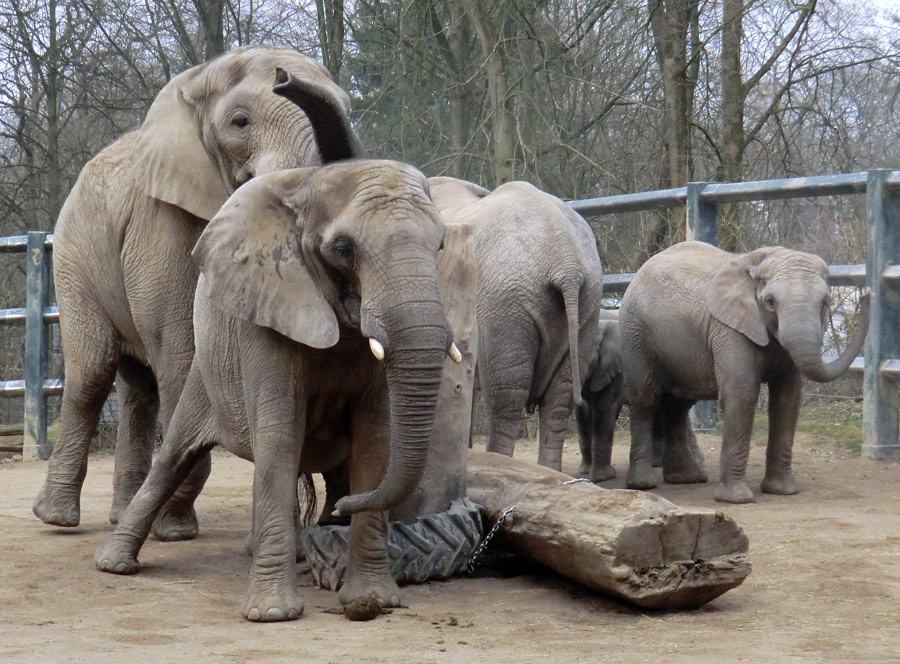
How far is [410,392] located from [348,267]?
46 cm

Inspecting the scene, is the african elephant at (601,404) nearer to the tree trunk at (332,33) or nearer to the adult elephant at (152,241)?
the adult elephant at (152,241)

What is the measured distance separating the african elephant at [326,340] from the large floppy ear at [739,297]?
9.56ft

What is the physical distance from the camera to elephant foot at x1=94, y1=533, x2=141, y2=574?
491 centimetres

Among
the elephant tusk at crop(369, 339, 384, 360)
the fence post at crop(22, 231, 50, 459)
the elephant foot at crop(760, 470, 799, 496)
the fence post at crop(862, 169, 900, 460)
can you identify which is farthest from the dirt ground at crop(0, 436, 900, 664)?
the fence post at crop(22, 231, 50, 459)

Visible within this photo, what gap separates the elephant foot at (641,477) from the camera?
716 cm

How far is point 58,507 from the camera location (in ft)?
20.1

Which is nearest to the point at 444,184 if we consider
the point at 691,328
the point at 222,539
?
the point at 691,328

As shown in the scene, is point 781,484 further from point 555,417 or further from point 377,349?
point 377,349

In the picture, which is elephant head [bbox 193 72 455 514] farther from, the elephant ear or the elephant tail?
the elephant ear

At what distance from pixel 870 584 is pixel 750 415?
2.37 metres

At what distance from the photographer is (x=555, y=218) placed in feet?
21.8

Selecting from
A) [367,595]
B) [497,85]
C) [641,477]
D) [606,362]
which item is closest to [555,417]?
[641,477]

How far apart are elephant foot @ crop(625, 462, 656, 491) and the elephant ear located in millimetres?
573

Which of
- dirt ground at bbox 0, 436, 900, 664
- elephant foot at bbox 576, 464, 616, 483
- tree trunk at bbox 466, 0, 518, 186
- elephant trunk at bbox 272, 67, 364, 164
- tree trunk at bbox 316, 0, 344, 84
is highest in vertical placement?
tree trunk at bbox 316, 0, 344, 84
